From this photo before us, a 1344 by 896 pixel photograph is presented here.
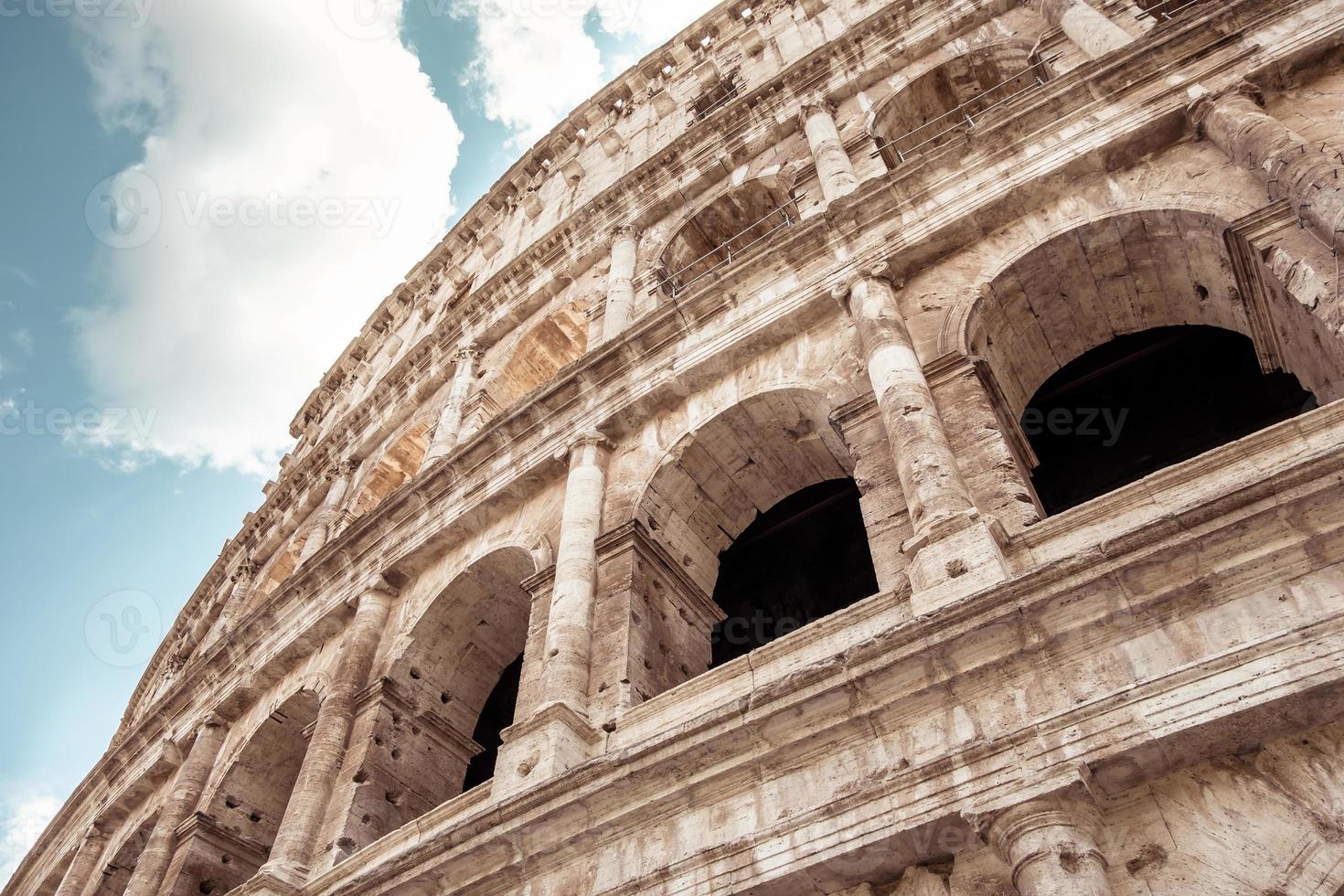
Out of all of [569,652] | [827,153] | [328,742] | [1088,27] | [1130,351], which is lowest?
[569,652]

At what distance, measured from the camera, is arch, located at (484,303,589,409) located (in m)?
14.3

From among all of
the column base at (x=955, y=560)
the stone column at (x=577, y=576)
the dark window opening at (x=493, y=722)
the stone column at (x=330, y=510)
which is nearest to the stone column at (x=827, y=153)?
the stone column at (x=577, y=576)

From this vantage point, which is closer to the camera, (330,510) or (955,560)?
(955,560)

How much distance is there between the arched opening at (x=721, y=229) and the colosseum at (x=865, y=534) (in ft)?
0.25

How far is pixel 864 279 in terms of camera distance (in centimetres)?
848

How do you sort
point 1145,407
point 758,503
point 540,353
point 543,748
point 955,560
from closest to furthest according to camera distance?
1. point 955,560
2. point 543,748
3. point 758,503
4. point 1145,407
5. point 540,353

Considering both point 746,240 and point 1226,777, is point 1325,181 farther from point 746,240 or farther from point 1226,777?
point 746,240

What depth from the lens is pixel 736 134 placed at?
44.9 ft

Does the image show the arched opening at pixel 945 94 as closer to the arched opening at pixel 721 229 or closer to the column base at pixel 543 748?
the arched opening at pixel 721 229

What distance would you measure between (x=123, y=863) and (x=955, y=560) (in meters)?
11.6

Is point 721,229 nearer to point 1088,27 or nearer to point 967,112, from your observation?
point 967,112

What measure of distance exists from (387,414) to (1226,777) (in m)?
14.0

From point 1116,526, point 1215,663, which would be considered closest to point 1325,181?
point 1116,526
